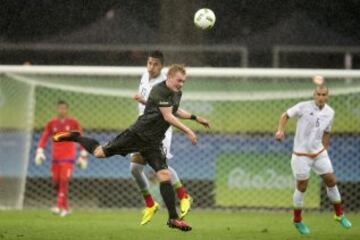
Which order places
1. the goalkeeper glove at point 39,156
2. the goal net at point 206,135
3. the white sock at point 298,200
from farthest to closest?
the goal net at point 206,135
the goalkeeper glove at point 39,156
the white sock at point 298,200

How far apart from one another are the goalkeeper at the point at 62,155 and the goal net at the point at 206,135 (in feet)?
2.81

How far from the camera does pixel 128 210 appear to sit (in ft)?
56.9

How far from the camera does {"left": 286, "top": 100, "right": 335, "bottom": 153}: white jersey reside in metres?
13.0

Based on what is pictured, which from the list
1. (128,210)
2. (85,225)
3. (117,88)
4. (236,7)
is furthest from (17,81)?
(236,7)

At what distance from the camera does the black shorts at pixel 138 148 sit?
37.4ft

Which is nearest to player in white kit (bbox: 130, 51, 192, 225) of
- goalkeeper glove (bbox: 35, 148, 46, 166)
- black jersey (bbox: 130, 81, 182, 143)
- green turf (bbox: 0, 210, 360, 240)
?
green turf (bbox: 0, 210, 360, 240)

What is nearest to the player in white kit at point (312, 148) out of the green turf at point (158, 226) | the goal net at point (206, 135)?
the green turf at point (158, 226)

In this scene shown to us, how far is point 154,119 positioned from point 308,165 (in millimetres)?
2610

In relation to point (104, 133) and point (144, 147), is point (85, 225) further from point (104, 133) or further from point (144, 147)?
point (104, 133)

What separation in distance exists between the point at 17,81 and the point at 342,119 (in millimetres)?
5784

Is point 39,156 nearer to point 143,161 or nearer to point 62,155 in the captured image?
point 62,155

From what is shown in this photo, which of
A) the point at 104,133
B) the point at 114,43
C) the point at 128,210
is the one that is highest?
the point at 114,43

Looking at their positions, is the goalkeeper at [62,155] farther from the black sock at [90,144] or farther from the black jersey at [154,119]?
the black jersey at [154,119]

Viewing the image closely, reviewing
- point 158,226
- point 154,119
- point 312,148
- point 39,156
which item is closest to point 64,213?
point 39,156
